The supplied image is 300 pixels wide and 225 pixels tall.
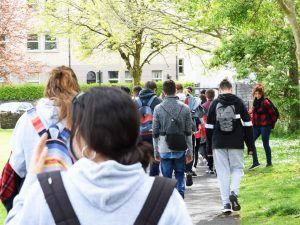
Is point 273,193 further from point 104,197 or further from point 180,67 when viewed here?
point 180,67

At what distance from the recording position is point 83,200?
2.33 meters

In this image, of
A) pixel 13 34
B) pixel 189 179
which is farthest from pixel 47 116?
pixel 13 34

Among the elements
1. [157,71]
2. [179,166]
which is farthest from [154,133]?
[157,71]

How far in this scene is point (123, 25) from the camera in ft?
97.5

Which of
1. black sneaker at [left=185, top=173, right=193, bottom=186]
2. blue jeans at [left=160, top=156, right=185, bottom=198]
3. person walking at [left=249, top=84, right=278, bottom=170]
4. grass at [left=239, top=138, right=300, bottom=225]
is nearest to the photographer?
grass at [left=239, top=138, right=300, bottom=225]

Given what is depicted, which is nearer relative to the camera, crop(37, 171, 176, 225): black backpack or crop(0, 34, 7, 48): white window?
crop(37, 171, 176, 225): black backpack

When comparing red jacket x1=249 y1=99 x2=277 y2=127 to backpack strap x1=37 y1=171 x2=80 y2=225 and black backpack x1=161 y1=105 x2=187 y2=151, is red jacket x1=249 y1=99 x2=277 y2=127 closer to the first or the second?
black backpack x1=161 y1=105 x2=187 y2=151

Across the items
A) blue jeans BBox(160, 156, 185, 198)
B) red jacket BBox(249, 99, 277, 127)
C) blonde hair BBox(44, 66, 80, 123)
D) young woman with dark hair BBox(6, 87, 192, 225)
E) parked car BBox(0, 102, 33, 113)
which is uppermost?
blonde hair BBox(44, 66, 80, 123)

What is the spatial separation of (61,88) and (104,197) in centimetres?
209

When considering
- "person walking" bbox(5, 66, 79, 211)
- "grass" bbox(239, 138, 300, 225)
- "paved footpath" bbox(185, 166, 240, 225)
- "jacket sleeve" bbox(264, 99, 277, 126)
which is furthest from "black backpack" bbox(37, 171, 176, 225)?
"jacket sleeve" bbox(264, 99, 277, 126)

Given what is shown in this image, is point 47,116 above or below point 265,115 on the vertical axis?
above

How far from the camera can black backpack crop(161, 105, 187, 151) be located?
31.1 feet

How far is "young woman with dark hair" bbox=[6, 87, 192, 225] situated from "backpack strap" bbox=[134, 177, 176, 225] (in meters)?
0.02

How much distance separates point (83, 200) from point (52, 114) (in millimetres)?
1901
